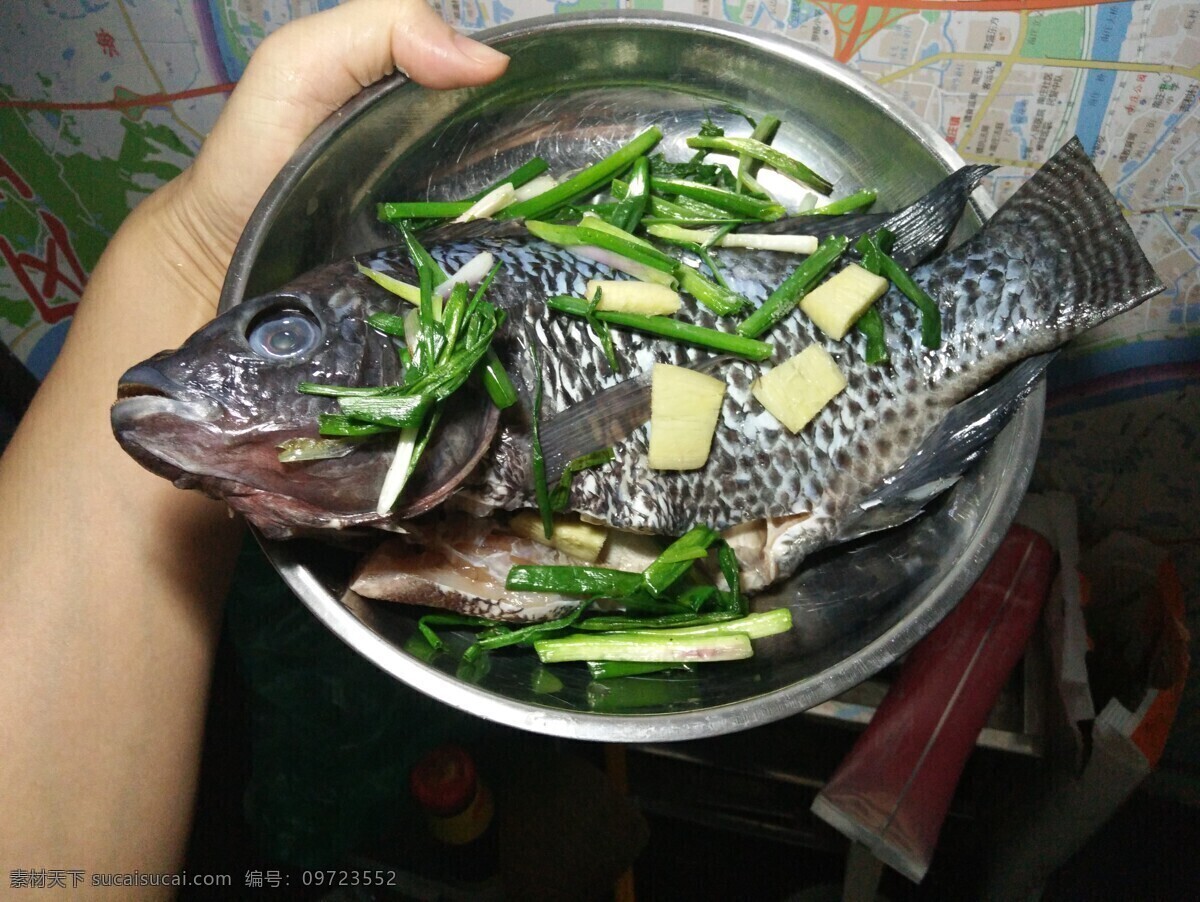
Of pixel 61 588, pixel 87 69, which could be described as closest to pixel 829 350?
pixel 61 588

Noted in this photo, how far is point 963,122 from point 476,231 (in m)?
1.08

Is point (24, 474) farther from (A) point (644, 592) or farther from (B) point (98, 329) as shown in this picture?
(A) point (644, 592)

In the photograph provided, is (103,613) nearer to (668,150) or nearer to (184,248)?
(184,248)

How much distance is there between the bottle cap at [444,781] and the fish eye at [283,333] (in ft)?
3.41

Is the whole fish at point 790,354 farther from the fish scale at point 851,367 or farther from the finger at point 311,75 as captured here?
the finger at point 311,75

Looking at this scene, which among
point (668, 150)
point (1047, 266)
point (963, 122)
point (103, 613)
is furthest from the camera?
point (963, 122)

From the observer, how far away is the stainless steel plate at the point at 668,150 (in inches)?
37.9

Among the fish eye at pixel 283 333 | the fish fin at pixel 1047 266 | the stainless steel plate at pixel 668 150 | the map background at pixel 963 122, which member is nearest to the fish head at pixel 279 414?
the fish eye at pixel 283 333

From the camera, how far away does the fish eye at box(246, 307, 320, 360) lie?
937mm

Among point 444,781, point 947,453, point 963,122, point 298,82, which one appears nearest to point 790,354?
point 947,453

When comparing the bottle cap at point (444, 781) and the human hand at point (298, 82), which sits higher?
the human hand at point (298, 82)

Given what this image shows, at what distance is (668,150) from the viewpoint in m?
1.43

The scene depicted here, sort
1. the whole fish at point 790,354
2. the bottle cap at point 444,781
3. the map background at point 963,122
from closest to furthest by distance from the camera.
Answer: the whole fish at point 790,354, the map background at point 963,122, the bottle cap at point 444,781

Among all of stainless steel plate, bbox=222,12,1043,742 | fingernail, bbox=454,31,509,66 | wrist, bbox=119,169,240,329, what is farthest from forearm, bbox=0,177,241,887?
fingernail, bbox=454,31,509,66
